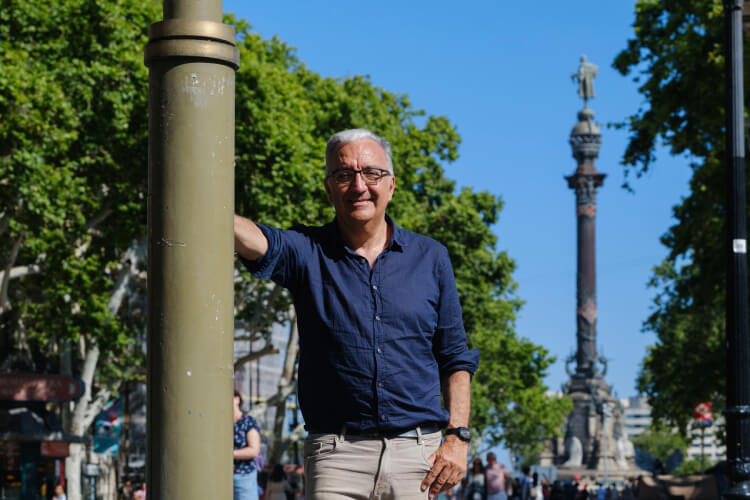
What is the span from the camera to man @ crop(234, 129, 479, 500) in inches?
147

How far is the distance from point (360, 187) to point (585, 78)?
90.3 meters

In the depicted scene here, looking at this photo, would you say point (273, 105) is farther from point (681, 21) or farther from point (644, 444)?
point (644, 444)

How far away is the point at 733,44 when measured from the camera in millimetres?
11188

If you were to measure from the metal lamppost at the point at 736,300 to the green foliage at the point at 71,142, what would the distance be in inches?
631

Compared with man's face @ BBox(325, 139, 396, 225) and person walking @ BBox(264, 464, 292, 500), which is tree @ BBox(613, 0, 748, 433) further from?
man's face @ BBox(325, 139, 396, 225)

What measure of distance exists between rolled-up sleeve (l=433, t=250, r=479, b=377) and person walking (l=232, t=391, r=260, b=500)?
16.6ft

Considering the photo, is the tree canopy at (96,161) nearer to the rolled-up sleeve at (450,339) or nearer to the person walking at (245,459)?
the person walking at (245,459)

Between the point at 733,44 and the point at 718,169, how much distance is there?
12283 mm

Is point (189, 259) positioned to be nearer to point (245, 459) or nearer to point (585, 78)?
point (245, 459)

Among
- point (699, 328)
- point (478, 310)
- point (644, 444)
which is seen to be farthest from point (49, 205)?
point (644, 444)

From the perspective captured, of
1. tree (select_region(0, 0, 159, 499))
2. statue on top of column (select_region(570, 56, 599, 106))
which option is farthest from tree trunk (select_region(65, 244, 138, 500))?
statue on top of column (select_region(570, 56, 599, 106))

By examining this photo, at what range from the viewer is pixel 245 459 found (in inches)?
355

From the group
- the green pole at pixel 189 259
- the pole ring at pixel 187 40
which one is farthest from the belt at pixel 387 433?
the pole ring at pixel 187 40

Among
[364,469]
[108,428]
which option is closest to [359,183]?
[364,469]
